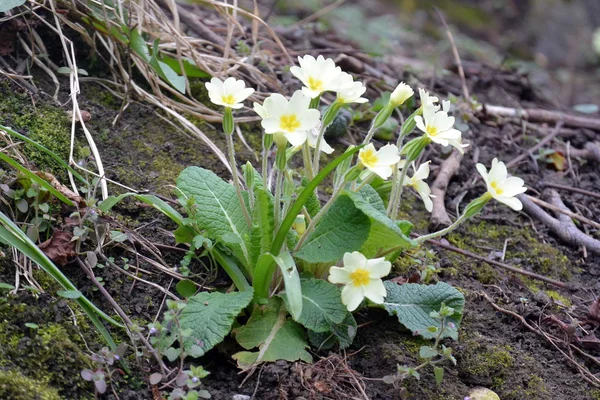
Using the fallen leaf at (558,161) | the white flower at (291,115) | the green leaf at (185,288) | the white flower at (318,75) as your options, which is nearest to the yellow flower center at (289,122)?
the white flower at (291,115)

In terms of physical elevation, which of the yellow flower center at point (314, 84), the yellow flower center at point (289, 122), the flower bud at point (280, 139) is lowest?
the flower bud at point (280, 139)

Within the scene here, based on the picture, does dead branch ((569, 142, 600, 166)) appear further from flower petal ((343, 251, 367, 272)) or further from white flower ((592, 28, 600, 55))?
white flower ((592, 28, 600, 55))

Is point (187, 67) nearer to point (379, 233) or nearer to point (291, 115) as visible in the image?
point (291, 115)

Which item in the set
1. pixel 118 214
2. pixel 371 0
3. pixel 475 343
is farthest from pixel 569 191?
pixel 371 0

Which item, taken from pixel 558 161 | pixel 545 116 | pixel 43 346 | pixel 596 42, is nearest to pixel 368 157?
pixel 43 346

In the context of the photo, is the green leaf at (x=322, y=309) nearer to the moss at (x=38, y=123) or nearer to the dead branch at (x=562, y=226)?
the moss at (x=38, y=123)

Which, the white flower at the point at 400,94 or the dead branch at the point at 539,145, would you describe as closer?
the white flower at the point at 400,94

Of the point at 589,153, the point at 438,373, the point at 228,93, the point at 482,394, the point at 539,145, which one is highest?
the point at 228,93

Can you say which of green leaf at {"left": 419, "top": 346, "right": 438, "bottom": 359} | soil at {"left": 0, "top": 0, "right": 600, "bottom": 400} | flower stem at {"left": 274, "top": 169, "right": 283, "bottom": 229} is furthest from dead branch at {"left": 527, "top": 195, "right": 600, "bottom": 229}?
flower stem at {"left": 274, "top": 169, "right": 283, "bottom": 229}
